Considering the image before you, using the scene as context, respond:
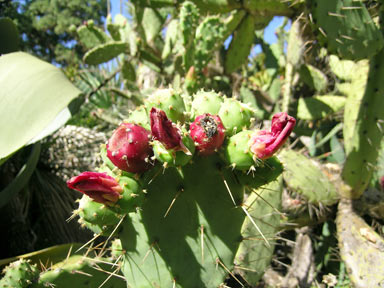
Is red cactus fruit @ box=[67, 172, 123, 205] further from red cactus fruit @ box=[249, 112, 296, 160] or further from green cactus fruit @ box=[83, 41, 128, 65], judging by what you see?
green cactus fruit @ box=[83, 41, 128, 65]

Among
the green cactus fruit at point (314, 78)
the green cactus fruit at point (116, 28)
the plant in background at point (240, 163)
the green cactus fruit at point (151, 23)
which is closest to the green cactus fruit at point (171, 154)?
the plant in background at point (240, 163)

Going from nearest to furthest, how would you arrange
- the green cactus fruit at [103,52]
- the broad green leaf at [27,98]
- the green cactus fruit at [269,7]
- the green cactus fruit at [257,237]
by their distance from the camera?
the broad green leaf at [27,98]
the green cactus fruit at [257,237]
the green cactus fruit at [269,7]
the green cactus fruit at [103,52]

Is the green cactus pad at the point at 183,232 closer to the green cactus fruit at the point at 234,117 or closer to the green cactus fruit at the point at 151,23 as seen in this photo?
the green cactus fruit at the point at 234,117

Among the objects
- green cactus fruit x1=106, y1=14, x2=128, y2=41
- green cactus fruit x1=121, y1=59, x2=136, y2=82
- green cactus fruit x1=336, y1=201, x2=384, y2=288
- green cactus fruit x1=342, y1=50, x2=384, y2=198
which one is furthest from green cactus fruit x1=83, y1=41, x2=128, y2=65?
green cactus fruit x1=336, y1=201, x2=384, y2=288

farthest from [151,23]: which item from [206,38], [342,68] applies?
[342,68]

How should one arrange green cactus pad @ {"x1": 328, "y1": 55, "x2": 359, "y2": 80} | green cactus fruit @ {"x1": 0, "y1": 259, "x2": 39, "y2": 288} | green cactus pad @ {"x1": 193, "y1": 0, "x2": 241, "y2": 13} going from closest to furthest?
green cactus fruit @ {"x1": 0, "y1": 259, "x2": 39, "y2": 288} < green cactus pad @ {"x1": 193, "y1": 0, "x2": 241, "y2": 13} < green cactus pad @ {"x1": 328, "y1": 55, "x2": 359, "y2": 80}

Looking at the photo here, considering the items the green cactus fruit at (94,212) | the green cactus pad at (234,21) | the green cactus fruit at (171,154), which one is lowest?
the green cactus fruit at (94,212)

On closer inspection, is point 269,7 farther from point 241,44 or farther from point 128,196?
point 128,196
